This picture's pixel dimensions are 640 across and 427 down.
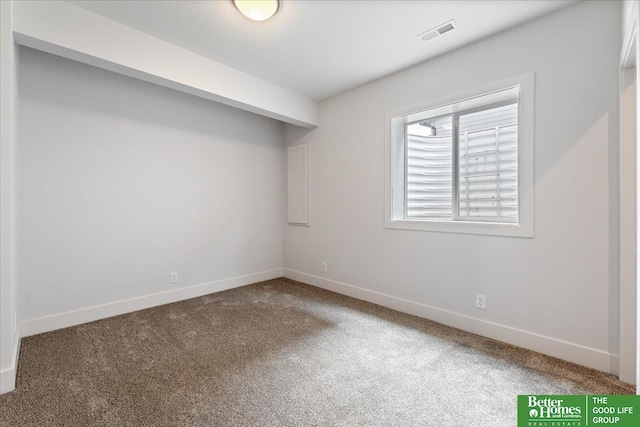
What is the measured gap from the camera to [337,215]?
3.84 m

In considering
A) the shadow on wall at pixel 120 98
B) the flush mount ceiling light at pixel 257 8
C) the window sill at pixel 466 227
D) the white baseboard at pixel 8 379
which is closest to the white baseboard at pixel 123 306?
the white baseboard at pixel 8 379

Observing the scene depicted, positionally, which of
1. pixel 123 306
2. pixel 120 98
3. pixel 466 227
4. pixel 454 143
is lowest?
pixel 123 306

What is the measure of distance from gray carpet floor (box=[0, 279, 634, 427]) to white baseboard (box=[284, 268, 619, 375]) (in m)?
0.08

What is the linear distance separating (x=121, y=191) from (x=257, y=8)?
2.27 m

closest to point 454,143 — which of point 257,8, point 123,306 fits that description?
point 257,8

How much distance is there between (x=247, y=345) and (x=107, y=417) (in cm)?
99

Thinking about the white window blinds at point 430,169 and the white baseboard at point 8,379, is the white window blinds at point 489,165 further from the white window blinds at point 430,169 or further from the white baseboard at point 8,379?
the white baseboard at point 8,379

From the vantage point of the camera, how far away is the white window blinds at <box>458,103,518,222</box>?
2594 mm

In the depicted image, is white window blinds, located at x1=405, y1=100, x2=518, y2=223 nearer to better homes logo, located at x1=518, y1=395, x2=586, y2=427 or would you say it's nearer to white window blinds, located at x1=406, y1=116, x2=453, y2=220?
white window blinds, located at x1=406, y1=116, x2=453, y2=220

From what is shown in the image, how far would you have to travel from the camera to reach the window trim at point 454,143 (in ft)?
7.54

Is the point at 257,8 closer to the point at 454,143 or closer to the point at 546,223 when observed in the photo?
the point at 454,143

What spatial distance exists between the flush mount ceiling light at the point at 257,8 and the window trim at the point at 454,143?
63.9 inches

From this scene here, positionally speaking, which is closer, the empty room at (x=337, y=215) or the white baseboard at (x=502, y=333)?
the empty room at (x=337, y=215)

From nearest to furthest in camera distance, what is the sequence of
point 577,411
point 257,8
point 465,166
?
point 577,411 < point 257,8 < point 465,166
